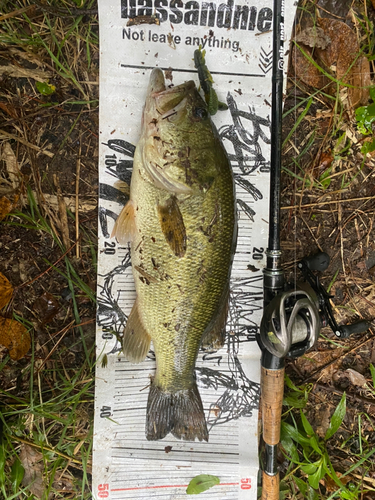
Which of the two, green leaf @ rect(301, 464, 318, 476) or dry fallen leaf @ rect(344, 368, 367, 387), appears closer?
green leaf @ rect(301, 464, 318, 476)

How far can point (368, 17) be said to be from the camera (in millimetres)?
2168

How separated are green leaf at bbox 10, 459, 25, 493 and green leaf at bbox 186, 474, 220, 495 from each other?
3.22ft

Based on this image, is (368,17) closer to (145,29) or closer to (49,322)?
(145,29)

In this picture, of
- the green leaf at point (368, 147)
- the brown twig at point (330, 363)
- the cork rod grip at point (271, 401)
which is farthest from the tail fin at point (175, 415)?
the green leaf at point (368, 147)

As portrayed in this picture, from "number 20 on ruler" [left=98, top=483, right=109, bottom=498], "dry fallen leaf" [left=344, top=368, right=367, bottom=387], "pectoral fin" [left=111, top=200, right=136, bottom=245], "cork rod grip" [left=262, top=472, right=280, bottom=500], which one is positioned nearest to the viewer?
"pectoral fin" [left=111, top=200, right=136, bottom=245]

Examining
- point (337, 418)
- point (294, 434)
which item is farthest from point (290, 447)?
point (337, 418)

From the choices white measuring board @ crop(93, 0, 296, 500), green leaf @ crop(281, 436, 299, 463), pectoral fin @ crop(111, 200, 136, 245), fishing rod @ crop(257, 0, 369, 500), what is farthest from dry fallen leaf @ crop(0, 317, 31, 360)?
green leaf @ crop(281, 436, 299, 463)

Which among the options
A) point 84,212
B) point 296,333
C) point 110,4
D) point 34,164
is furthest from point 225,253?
point 110,4

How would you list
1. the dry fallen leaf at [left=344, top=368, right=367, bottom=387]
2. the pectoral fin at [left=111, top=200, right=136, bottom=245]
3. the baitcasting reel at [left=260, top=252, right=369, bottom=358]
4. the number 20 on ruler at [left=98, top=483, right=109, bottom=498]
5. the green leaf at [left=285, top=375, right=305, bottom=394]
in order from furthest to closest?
the dry fallen leaf at [left=344, top=368, right=367, bottom=387]
the green leaf at [left=285, top=375, right=305, bottom=394]
the number 20 on ruler at [left=98, top=483, right=109, bottom=498]
the pectoral fin at [left=111, top=200, right=136, bottom=245]
the baitcasting reel at [left=260, top=252, right=369, bottom=358]

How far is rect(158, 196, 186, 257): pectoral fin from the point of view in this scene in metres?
1.68

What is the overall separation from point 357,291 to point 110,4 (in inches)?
90.8

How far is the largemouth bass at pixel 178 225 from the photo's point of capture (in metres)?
1.68

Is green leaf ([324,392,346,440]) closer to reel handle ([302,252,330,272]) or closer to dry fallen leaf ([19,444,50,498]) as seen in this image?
reel handle ([302,252,330,272])

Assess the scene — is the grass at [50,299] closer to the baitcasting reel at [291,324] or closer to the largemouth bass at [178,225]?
the largemouth bass at [178,225]
